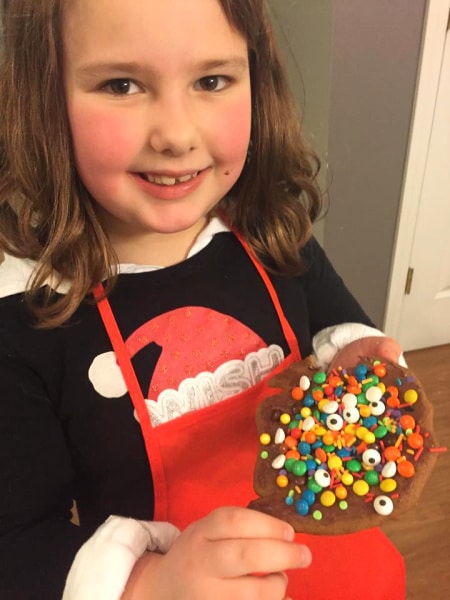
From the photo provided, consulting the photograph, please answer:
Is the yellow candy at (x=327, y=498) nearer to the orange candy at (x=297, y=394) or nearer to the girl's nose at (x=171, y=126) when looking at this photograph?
the orange candy at (x=297, y=394)

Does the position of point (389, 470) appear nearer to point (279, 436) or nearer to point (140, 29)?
point (279, 436)

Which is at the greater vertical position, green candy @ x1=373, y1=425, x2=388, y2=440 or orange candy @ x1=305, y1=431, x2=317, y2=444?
Result: green candy @ x1=373, y1=425, x2=388, y2=440

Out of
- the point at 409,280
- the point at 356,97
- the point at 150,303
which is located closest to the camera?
the point at 150,303

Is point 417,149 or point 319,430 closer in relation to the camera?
point 319,430

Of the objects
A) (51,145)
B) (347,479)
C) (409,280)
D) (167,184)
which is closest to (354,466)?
(347,479)

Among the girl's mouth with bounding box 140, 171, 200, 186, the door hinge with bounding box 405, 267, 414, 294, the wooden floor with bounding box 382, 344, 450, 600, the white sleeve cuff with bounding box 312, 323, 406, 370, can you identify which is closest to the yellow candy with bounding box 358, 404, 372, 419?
the white sleeve cuff with bounding box 312, 323, 406, 370

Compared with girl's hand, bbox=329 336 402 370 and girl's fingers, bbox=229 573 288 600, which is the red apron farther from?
girl's fingers, bbox=229 573 288 600

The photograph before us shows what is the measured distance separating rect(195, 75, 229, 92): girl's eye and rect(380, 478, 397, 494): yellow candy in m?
0.45

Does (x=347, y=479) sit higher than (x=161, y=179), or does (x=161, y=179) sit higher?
(x=161, y=179)

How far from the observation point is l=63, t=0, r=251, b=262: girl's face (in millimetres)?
558

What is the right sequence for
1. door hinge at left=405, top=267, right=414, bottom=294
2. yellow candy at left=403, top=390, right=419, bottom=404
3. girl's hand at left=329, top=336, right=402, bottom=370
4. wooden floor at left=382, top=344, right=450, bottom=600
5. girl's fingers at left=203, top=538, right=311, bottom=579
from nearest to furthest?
girl's fingers at left=203, top=538, right=311, bottom=579 → yellow candy at left=403, top=390, right=419, bottom=404 → girl's hand at left=329, top=336, right=402, bottom=370 → wooden floor at left=382, top=344, right=450, bottom=600 → door hinge at left=405, top=267, right=414, bottom=294

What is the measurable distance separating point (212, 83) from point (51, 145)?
0.62 ft

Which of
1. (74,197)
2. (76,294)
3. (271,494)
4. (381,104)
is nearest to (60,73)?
(74,197)

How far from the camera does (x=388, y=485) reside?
0.56 meters
